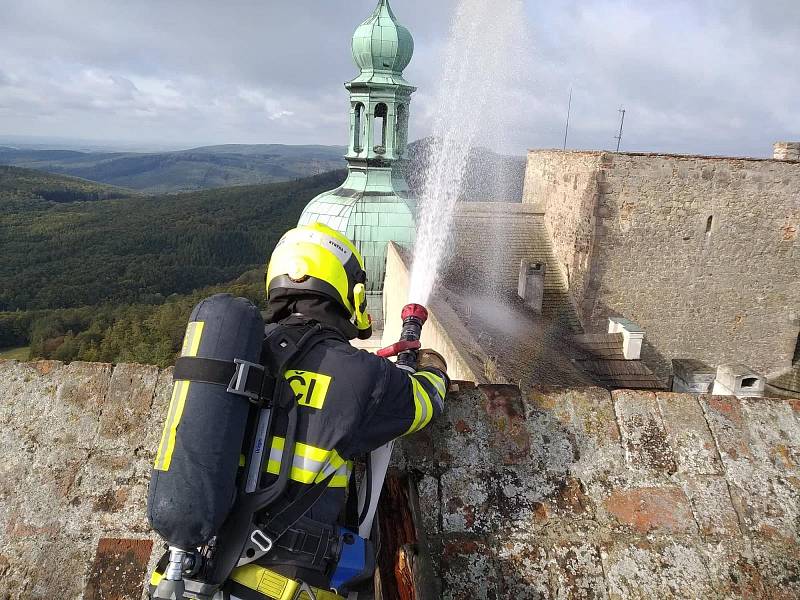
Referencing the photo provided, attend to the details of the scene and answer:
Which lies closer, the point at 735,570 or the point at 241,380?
the point at 241,380

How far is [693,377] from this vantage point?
40.7ft

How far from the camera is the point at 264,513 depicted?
181cm

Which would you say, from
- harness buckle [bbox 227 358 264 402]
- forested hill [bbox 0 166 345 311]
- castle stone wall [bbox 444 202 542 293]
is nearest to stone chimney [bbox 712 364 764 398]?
castle stone wall [bbox 444 202 542 293]

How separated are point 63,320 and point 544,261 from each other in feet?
162

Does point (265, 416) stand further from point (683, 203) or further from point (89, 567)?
point (683, 203)

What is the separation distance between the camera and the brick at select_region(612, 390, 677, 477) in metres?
2.42

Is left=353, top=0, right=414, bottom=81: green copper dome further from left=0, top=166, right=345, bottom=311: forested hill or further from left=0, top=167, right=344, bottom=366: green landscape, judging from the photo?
left=0, top=166, right=345, bottom=311: forested hill

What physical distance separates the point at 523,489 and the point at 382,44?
15285mm

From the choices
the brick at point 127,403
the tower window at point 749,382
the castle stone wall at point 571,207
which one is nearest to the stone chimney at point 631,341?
the tower window at point 749,382

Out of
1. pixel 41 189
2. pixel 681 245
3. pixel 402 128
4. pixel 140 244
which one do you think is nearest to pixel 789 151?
pixel 681 245

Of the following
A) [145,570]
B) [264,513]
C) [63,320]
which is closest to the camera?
[264,513]

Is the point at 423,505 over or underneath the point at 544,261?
over

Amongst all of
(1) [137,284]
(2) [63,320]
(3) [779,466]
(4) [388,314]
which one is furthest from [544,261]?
(1) [137,284]

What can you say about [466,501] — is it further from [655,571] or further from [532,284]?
[532,284]
